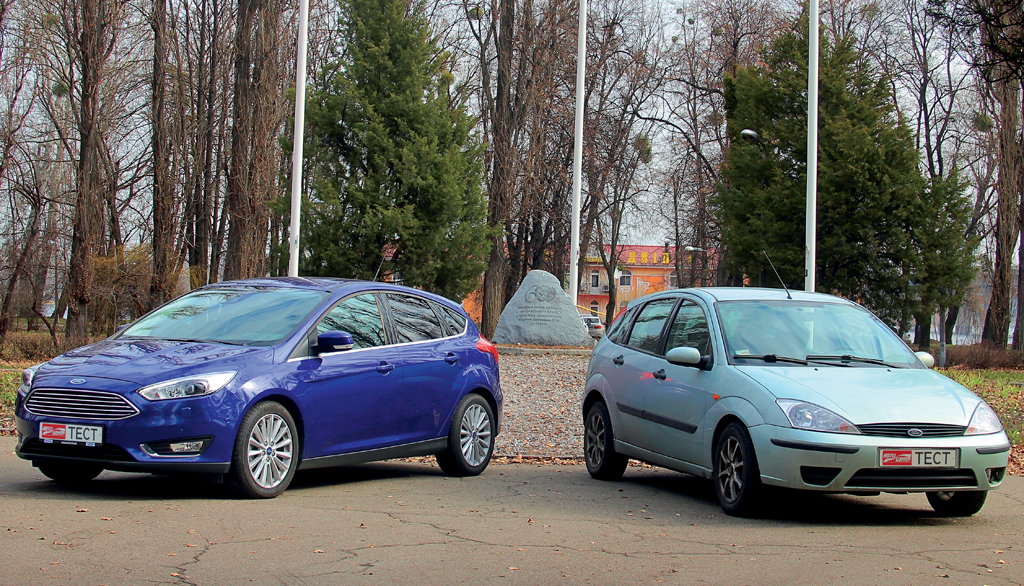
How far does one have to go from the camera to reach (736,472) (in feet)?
23.6

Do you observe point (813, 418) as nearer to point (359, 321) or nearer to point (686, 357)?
point (686, 357)

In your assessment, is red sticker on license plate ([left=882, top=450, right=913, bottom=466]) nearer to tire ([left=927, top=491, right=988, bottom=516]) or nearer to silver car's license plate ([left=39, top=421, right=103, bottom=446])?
tire ([left=927, top=491, right=988, bottom=516])

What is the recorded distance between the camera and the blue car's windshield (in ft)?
25.8

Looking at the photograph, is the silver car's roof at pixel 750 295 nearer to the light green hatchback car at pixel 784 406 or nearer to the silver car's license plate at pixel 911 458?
the light green hatchback car at pixel 784 406

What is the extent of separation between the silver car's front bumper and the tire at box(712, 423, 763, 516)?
5.4 inches

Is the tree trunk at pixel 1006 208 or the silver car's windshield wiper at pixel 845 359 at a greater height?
the tree trunk at pixel 1006 208

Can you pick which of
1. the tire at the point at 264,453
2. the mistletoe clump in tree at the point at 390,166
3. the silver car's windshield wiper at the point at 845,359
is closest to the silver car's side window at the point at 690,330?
the silver car's windshield wiper at the point at 845,359

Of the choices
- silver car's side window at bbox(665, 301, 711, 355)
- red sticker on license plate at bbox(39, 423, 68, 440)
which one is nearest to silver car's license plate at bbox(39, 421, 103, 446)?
red sticker on license plate at bbox(39, 423, 68, 440)

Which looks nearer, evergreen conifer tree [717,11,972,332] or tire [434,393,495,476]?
tire [434,393,495,476]

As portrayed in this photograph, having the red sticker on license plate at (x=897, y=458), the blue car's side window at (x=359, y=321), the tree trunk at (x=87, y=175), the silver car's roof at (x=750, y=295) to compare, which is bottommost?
the red sticker on license plate at (x=897, y=458)

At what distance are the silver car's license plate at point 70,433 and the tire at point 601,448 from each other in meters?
4.30

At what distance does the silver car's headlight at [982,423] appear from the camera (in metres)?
6.80

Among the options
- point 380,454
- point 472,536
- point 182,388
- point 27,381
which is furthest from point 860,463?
point 27,381

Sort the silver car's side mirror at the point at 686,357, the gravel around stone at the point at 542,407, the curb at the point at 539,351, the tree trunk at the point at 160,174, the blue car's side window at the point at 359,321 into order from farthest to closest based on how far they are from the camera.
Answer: the tree trunk at the point at 160,174, the curb at the point at 539,351, the gravel around stone at the point at 542,407, the blue car's side window at the point at 359,321, the silver car's side mirror at the point at 686,357
